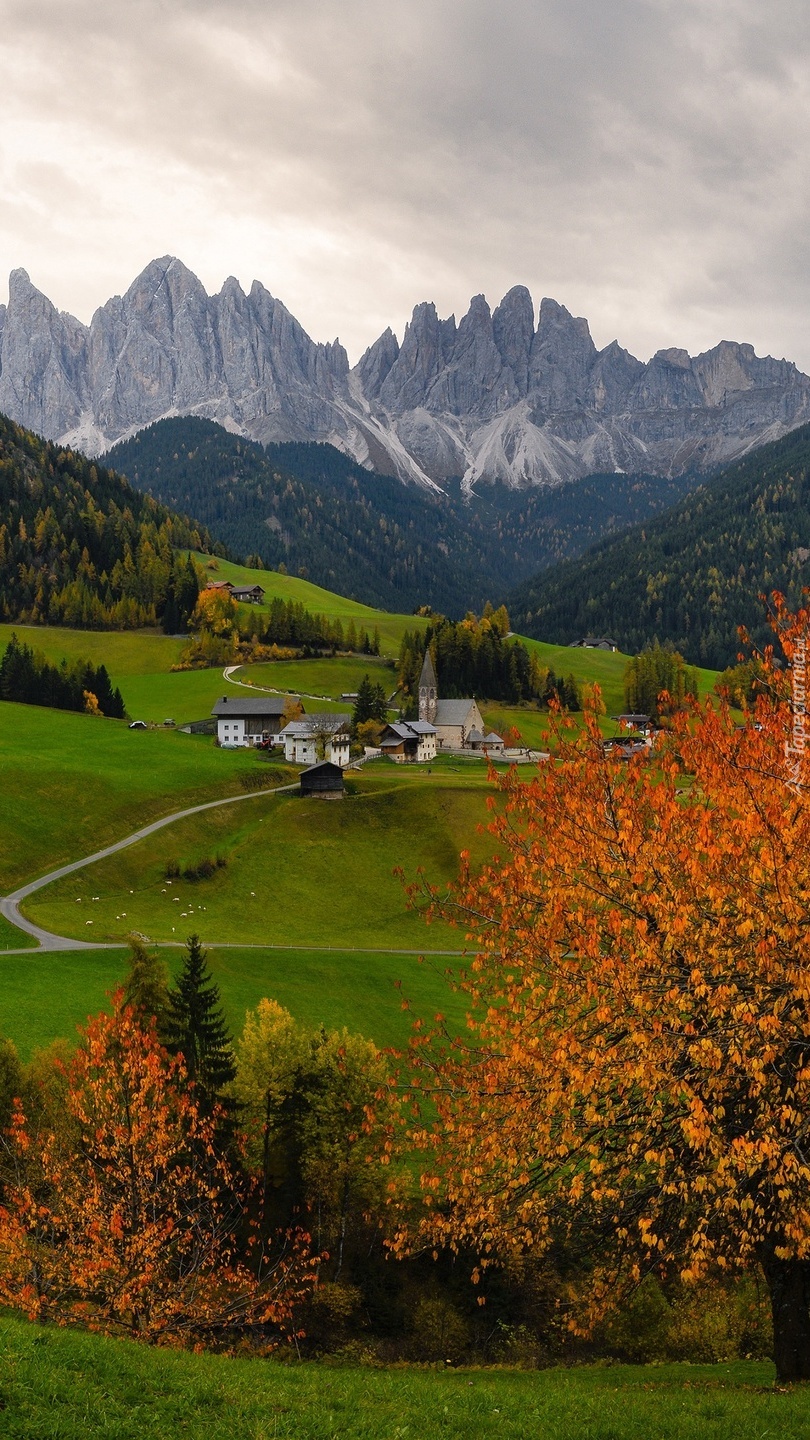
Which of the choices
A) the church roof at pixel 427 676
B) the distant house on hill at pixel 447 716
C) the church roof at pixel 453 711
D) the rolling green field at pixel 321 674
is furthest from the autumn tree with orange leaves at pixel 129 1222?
the rolling green field at pixel 321 674

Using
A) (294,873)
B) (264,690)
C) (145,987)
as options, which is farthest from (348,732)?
(145,987)

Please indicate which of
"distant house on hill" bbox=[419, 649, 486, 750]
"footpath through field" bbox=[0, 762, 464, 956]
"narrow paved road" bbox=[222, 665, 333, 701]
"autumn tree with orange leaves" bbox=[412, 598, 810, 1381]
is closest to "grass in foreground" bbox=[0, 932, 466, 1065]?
"footpath through field" bbox=[0, 762, 464, 956]

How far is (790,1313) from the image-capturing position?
17.9 meters

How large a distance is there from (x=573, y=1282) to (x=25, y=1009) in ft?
99.8

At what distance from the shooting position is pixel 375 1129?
127 feet

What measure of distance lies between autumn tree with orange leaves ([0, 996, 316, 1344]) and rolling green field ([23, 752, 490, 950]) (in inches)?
1085

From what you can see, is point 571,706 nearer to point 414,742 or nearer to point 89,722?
point 414,742

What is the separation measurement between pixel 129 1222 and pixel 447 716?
113105 millimetres

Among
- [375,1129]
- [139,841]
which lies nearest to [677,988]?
[375,1129]

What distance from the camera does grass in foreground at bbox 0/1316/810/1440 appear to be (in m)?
13.0

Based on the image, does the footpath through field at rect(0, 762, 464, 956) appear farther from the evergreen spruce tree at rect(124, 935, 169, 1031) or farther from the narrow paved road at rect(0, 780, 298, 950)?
the evergreen spruce tree at rect(124, 935, 169, 1031)

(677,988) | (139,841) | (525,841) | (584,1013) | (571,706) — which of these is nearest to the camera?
(677,988)

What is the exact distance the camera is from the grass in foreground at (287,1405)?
42.8ft

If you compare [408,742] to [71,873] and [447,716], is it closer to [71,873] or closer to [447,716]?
[447,716]
